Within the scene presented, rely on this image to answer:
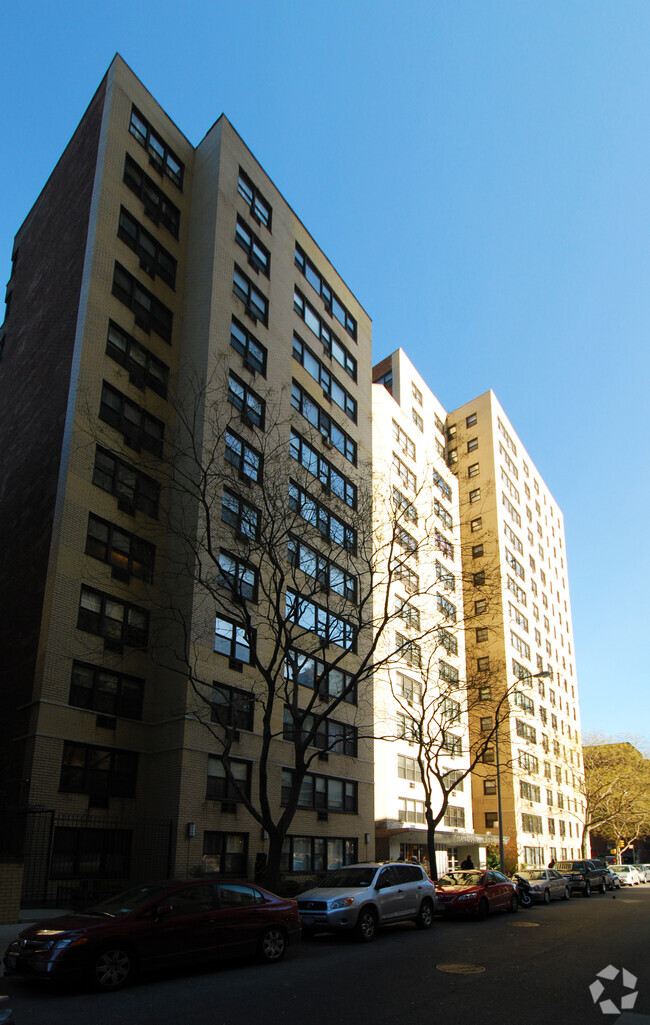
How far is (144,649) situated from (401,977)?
15697mm

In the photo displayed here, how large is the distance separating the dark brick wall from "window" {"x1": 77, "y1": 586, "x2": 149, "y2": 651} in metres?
1.41

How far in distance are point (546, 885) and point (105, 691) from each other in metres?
18.0

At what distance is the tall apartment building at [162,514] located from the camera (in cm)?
2162

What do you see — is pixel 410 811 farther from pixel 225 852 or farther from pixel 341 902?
pixel 341 902

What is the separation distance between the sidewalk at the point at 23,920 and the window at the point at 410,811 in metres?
24.0

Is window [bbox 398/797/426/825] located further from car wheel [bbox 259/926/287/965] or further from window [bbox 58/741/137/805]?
car wheel [bbox 259/926/287/965]

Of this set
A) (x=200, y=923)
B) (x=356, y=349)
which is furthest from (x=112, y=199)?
(x=200, y=923)

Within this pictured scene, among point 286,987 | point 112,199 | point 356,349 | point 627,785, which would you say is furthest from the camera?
point 627,785

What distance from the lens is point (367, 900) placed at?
51.3 ft

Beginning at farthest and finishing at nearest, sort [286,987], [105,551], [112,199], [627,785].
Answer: [627,785] < [112,199] < [105,551] < [286,987]

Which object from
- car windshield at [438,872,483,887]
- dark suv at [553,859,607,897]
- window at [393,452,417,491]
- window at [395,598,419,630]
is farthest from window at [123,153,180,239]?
dark suv at [553,859,607,897]

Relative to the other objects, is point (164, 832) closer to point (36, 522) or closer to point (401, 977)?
point (36, 522)

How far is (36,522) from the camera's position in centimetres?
2464

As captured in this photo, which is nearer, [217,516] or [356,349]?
[217,516]
